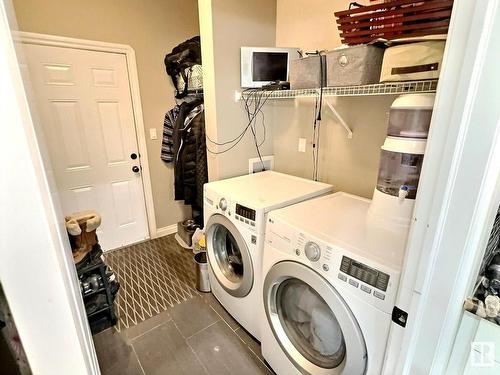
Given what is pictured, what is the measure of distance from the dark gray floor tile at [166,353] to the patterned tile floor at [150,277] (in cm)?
19

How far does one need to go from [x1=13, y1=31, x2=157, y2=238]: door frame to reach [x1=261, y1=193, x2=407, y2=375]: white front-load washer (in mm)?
1906

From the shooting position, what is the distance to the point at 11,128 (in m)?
0.36

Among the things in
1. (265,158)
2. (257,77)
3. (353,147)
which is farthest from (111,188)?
(353,147)

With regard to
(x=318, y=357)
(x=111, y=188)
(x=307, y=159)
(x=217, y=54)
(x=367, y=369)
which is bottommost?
(x=318, y=357)

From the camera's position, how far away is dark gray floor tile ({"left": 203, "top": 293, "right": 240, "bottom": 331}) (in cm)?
182

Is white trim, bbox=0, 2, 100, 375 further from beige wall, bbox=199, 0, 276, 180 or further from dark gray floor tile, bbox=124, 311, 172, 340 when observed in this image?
beige wall, bbox=199, 0, 276, 180

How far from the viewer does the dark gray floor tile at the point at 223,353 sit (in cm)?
150

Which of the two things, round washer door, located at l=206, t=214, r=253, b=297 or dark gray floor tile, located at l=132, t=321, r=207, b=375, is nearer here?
dark gray floor tile, located at l=132, t=321, r=207, b=375

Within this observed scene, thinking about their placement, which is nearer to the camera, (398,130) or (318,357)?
(398,130)

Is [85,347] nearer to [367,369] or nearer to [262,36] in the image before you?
[367,369]

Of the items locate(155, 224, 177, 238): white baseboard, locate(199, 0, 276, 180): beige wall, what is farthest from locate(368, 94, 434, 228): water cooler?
locate(155, 224, 177, 238): white baseboard

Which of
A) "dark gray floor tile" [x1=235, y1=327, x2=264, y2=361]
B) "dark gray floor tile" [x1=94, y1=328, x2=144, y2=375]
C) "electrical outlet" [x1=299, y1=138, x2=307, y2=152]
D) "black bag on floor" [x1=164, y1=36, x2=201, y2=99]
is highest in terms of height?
"black bag on floor" [x1=164, y1=36, x2=201, y2=99]

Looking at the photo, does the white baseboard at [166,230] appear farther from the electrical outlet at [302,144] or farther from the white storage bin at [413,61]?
the white storage bin at [413,61]

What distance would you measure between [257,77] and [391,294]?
1634 mm
